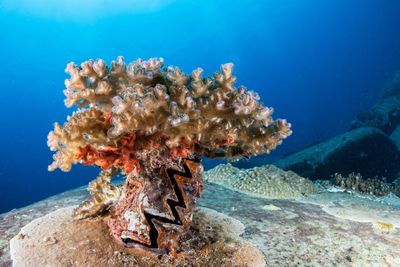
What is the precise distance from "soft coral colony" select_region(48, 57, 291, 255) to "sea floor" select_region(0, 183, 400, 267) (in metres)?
1.11

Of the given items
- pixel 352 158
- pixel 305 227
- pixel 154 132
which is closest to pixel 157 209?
pixel 154 132

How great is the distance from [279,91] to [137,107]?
12706 centimetres

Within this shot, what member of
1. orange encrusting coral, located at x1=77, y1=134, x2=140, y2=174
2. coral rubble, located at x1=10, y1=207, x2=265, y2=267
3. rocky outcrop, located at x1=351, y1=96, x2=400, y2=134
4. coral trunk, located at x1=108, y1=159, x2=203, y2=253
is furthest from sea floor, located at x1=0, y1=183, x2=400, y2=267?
rocky outcrop, located at x1=351, y1=96, x2=400, y2=134

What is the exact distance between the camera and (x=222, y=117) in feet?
9.00

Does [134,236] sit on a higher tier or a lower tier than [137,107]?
lower

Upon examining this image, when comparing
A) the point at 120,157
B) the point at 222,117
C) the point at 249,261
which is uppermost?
the point at 222,117

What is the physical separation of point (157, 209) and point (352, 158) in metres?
12.3

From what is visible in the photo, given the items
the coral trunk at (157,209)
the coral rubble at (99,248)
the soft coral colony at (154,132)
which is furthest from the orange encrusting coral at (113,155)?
the coral rubble at (99,248)

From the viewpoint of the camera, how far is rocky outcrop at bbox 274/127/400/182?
41.7 ft

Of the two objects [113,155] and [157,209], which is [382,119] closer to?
[157,209]

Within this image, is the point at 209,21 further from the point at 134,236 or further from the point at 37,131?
the point at 134,236

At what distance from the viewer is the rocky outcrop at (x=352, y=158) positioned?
12.7m

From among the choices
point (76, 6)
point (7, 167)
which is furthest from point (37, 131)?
point (76, 6)

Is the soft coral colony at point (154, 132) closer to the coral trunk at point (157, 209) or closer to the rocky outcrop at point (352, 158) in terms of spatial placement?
the coral trunk at point (157, 209)
